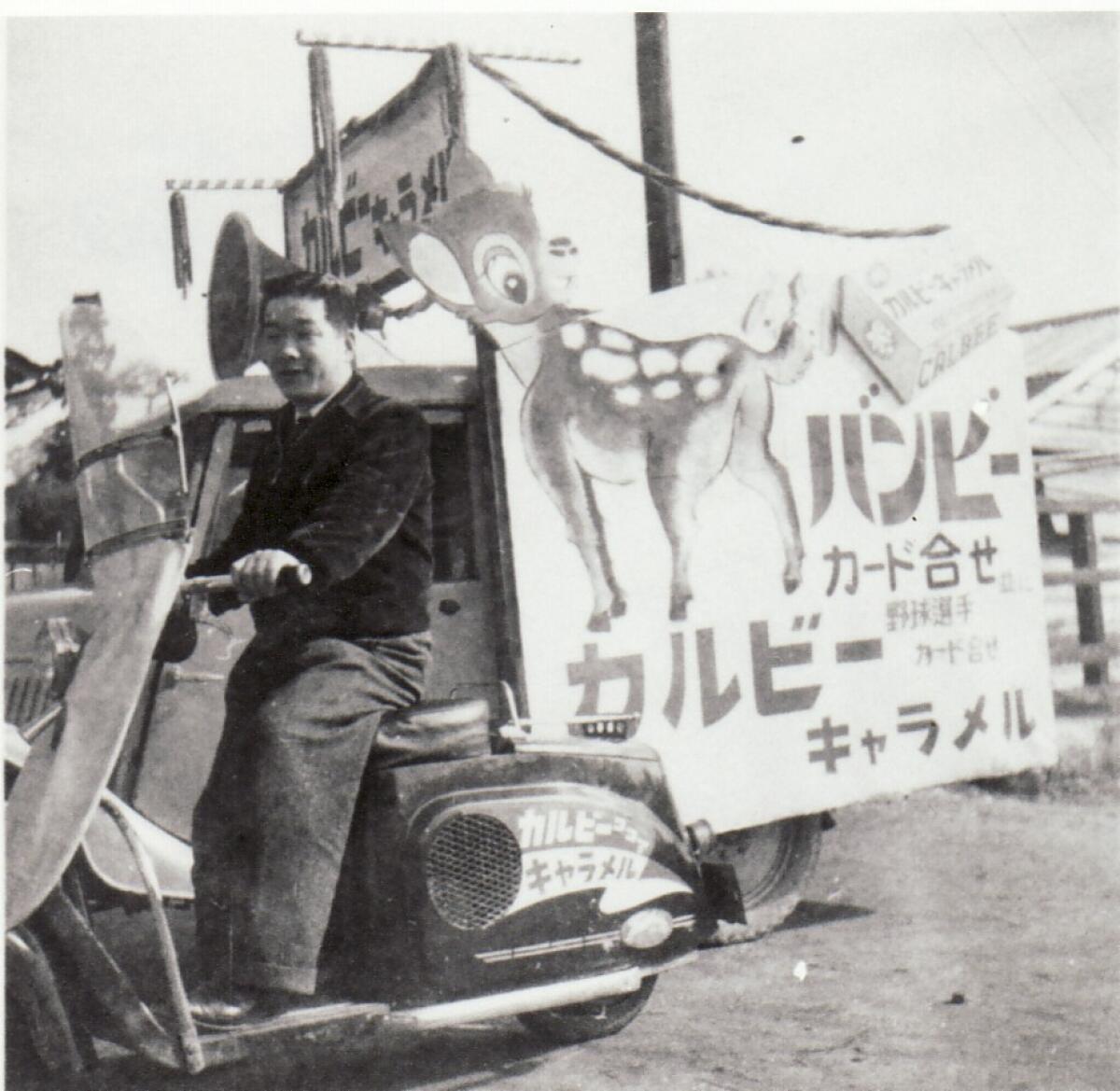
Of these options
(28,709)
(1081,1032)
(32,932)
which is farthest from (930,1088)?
(28,709)

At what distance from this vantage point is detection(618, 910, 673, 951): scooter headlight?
3059mm

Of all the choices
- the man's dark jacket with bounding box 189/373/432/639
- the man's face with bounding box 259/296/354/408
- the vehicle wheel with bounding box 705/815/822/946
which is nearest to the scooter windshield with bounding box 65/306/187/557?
the man's dark jacket with bounding box 189/373/432/639

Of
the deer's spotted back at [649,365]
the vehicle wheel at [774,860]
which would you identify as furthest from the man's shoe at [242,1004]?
the deer's spotted back at [649,365]

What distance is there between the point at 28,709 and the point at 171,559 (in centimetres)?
119

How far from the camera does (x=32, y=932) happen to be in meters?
2.61

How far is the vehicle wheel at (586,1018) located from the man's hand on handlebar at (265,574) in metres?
1.40

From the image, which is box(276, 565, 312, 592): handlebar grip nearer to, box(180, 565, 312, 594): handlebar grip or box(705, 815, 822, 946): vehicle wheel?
box(180, 565, 312, 594): handlebar grip

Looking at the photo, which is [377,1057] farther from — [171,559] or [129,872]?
[171,559]

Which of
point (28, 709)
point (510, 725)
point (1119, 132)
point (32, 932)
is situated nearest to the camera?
point (32, 932)

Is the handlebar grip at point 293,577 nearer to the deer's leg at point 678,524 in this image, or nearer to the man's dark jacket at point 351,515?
the man's dark jacket at point 351,515

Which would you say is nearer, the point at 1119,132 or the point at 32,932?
the point at 32,932

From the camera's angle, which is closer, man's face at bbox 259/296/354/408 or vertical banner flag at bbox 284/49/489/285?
man's face at bbox 259/296/354/408

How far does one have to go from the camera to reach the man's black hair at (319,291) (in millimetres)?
2988

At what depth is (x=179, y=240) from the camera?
11.1 feet
